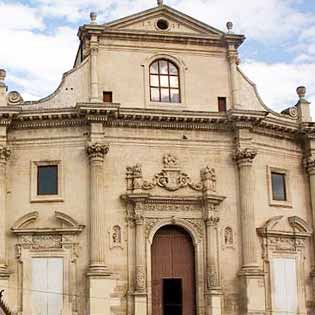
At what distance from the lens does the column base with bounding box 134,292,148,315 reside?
24.6 metres

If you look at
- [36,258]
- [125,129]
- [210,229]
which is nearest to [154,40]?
[125,129]

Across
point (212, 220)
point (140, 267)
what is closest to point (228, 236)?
point (212, 220)

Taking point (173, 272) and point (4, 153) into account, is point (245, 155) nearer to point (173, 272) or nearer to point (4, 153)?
point (173, 272)

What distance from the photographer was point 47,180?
1021 inches

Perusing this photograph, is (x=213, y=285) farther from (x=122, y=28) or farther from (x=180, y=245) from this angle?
(x=122, y=28)

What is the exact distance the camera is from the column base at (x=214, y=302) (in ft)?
A: 82.7

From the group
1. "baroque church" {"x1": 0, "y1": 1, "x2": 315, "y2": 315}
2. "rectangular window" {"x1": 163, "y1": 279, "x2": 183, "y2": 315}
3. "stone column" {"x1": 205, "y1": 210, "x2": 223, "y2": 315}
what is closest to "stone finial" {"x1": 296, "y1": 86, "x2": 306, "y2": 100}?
"baroque church" {"x1": 0, "y1": 1, "x2": 315, "y2": 315}

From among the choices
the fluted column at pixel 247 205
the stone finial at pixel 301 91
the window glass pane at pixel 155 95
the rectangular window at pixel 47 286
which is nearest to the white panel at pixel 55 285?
the rectangular window at pixel 47 286

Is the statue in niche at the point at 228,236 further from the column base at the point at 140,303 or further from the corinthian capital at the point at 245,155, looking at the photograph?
the column base at the point at 140,303

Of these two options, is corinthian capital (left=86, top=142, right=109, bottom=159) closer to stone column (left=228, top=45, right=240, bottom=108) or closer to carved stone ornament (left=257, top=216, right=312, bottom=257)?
stone column (left=228, top=45, right=240, bottom=108)

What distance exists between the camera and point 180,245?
26.3 metres

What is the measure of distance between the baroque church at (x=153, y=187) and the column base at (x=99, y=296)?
35 millimetres

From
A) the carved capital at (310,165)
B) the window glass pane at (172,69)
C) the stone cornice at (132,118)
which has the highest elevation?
the window glass pane at (172,69)

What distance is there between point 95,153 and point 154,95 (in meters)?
3.58
